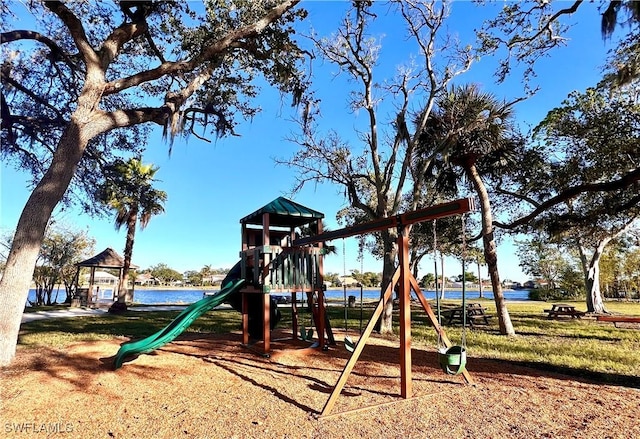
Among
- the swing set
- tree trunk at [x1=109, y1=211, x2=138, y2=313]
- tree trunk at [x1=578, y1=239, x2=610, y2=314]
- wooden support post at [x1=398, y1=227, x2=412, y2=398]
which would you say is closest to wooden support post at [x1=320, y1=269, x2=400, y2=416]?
the swing set

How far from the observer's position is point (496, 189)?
14391 mm

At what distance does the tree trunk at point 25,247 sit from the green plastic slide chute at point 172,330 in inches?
68.9

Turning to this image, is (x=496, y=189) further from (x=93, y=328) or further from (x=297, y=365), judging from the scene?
(x=93, y=328)

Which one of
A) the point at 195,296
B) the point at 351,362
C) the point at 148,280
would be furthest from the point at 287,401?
the point at 148,280

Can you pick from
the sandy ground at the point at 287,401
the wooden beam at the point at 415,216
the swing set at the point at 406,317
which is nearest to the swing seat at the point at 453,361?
the swing set at the point at 406,317

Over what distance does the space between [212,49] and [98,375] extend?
266 inches

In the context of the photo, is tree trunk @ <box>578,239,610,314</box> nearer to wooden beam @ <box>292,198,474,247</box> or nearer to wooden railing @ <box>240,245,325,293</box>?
wooden railing @ <box>240,245,325,293</box>

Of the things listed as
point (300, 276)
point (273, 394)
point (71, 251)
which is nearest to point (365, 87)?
point (300, 276)

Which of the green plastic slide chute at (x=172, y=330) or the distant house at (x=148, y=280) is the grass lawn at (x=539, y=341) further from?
the distant house at (x=148, y=280)

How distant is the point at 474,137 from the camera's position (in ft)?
36.8

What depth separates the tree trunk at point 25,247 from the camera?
5.98 meters

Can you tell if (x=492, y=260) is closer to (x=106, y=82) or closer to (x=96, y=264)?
(x=106, y=82)

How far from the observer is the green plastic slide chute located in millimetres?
5750

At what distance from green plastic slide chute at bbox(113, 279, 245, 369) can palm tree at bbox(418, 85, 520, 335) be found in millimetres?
6771
